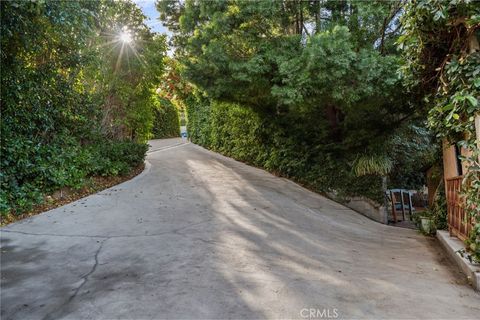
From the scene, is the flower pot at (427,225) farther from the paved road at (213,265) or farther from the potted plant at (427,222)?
the paved road at (213,265)

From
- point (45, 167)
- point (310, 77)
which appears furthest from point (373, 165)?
point (45, 167)

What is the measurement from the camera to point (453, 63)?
345 cm

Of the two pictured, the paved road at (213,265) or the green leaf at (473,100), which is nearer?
the paved road at (213,265)

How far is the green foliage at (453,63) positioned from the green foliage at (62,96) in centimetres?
408

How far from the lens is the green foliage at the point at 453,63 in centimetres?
312

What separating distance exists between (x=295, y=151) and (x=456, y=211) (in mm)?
5013

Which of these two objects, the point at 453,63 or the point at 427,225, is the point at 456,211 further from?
the point at 453,63

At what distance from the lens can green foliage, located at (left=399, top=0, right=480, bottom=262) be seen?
10.2 feet

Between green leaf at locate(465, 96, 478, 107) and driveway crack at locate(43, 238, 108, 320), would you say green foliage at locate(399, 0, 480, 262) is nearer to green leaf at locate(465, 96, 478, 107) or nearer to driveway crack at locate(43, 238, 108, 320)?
green leaf at locate(465, 96, 478, 107)

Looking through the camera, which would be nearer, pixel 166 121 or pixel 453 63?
pixel 453 63

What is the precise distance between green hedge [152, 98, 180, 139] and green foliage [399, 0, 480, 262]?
17.9 meters

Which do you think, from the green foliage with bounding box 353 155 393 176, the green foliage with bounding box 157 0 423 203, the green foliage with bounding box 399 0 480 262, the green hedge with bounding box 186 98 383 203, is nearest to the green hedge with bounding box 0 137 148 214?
the green foliage with bounding box 157 0 423 203

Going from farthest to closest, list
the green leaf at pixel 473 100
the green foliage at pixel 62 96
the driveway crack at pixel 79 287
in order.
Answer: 1. the green foliage at pixel 62 96
2. the green leaf at pixel 473 100
3. the driveway crack at pixel 79 287

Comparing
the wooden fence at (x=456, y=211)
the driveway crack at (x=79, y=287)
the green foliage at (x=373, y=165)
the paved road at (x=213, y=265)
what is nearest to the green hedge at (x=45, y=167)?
the paved road at (x=213, y=265)
